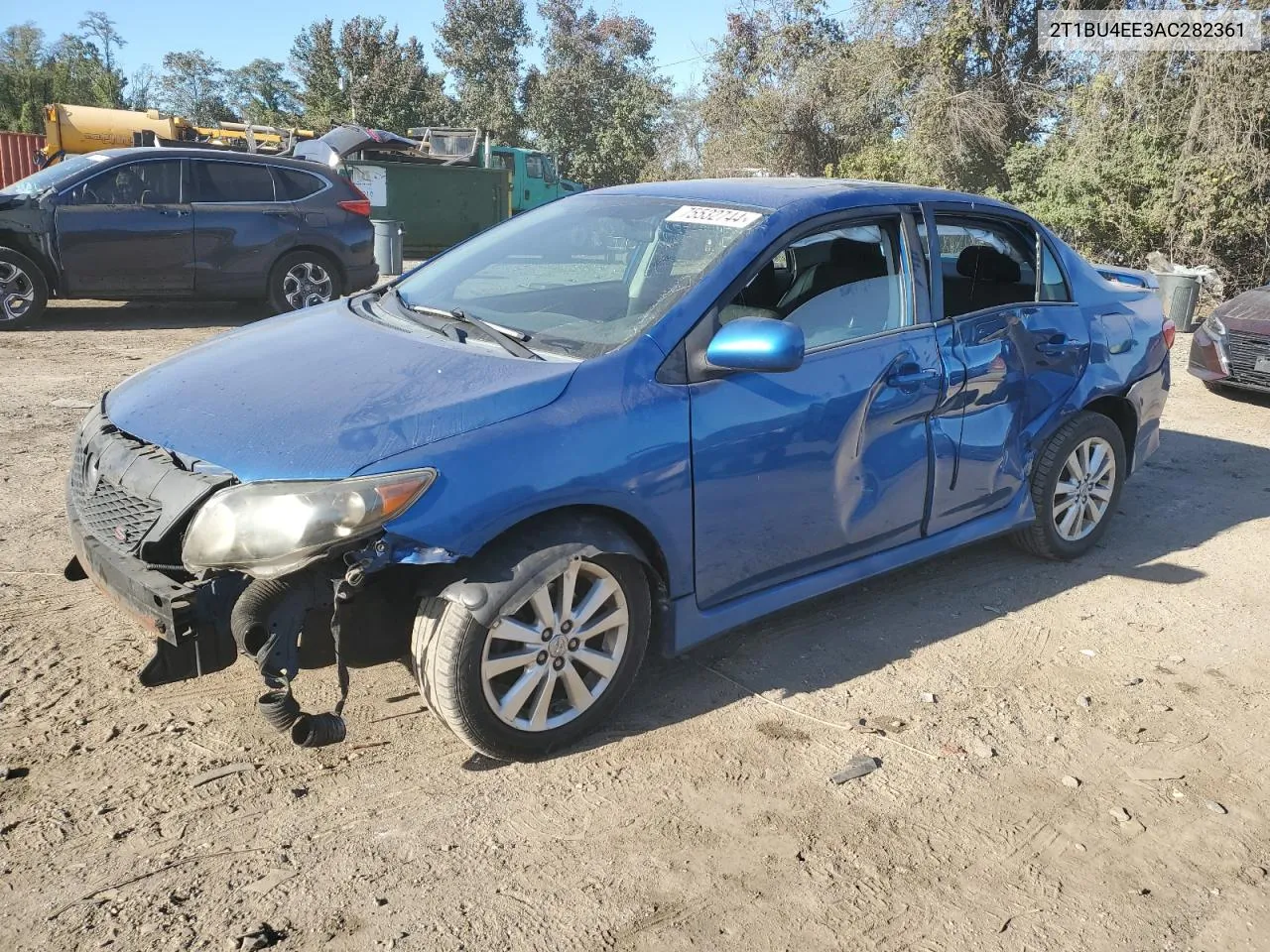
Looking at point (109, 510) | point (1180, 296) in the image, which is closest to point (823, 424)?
point (109, 510)

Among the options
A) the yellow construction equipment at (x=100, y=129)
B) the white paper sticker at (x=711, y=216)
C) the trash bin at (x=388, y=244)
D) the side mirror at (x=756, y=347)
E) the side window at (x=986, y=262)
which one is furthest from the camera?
the yellow construction equipment at (x=100, y=129)

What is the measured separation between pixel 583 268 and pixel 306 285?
27.1ft

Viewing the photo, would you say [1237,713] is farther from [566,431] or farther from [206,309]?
[206,309]

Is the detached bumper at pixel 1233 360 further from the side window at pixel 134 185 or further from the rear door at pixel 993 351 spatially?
the side window at pixel 134 185

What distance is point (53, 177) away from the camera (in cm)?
1027

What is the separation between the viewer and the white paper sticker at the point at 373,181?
19750mm

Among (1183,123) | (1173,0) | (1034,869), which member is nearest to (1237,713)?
(1034,869)

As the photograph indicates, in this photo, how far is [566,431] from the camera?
10.2 ft

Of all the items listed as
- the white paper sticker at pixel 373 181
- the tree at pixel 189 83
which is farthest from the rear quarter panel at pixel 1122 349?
the tree at pixel 189 83

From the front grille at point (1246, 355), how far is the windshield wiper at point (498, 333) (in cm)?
791

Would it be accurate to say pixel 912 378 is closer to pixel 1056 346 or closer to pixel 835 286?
pixel 835 286

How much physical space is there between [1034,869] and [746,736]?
953mm

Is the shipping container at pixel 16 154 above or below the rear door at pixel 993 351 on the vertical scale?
above

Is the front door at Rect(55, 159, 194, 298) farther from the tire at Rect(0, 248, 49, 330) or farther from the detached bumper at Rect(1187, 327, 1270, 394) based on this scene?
the detached bumper at Rect(1187, 327, 1270, 394)
